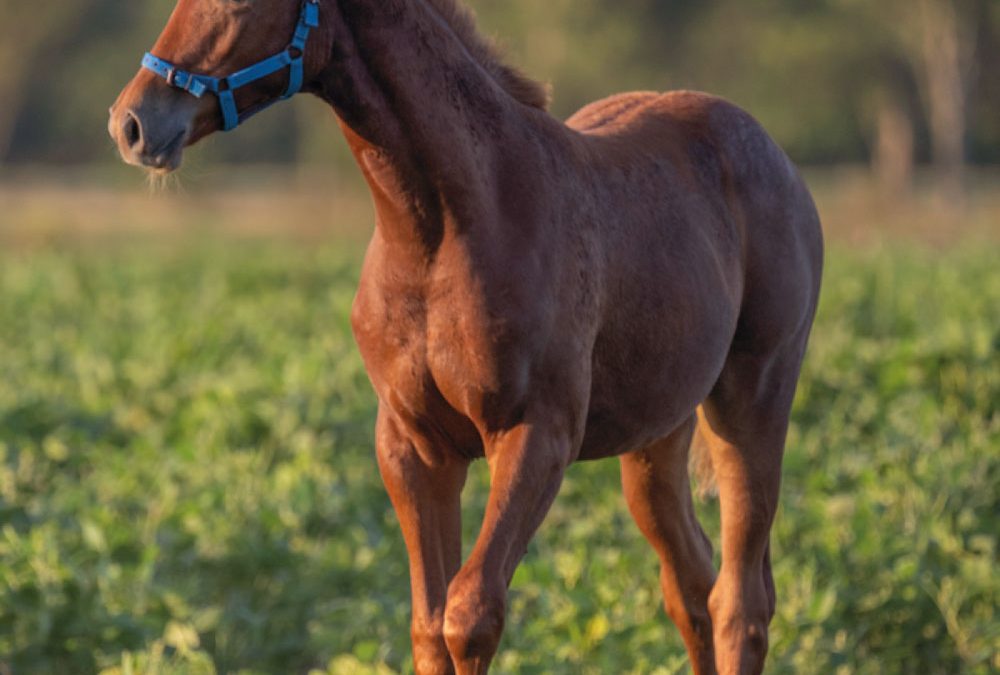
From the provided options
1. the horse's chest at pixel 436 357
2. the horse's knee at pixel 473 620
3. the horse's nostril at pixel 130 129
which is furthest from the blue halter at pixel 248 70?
the horse's knee at pixel 473 620

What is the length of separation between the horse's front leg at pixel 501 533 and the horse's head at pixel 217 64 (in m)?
0.93

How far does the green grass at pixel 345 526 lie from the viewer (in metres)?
5.69

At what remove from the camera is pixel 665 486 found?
4527mm

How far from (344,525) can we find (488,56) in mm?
3782

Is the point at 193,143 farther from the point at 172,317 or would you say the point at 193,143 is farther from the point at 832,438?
the point at 172,317

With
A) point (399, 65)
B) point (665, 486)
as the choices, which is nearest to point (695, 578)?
point (665, 486)

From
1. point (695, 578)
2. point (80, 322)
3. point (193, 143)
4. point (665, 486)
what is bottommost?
point (80, 322)

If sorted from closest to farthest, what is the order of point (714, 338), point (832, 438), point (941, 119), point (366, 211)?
point (714, 338), point (832, 438), point (366, 211), point (941, 119)

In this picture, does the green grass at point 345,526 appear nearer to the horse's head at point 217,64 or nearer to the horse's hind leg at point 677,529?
the horse's hind leg at point 677,529

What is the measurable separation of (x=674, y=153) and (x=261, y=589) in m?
3.03

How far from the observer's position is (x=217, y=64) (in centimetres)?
335

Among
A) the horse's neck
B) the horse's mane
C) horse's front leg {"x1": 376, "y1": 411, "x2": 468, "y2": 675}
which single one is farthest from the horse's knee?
the horse's mane

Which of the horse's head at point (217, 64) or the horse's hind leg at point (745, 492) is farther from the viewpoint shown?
the horse's hind leg at point (745, 492)

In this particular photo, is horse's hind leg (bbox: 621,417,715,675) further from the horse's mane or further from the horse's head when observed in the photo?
the horse's head
